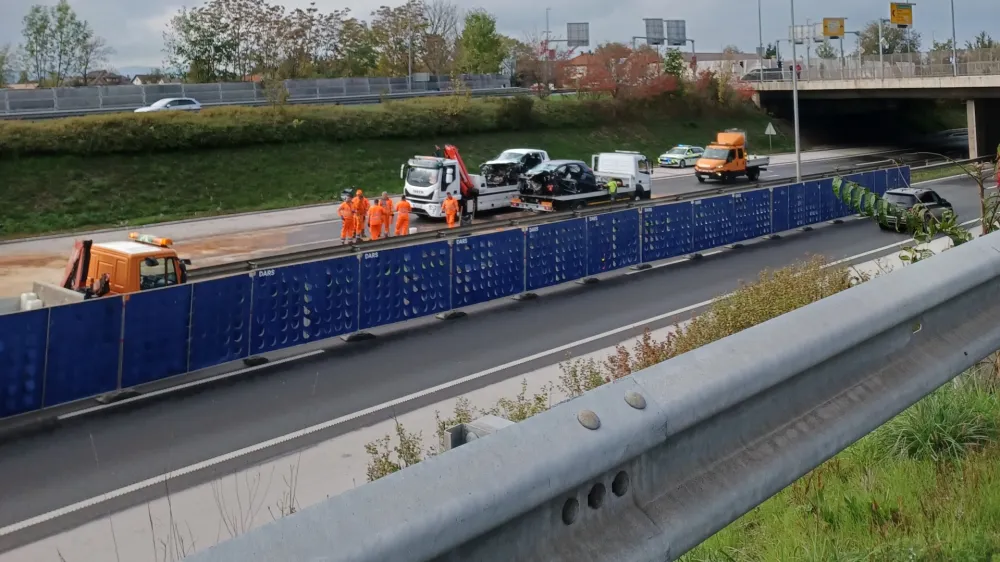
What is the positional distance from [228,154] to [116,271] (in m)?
27.1

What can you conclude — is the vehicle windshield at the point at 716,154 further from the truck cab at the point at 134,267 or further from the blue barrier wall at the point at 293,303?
the truck cab at the point at 134,267

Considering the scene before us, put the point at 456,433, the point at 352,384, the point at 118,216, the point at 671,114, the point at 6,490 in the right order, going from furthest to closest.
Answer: the point at 671,114, the point at 118,216, the point at 352,384, the point at 6,490, the point at 456,433

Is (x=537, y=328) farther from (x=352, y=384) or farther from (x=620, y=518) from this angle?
(x=620, y=518)

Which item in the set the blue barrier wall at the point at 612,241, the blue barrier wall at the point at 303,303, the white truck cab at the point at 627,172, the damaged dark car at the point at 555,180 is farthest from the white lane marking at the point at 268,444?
the white truck cab at the point at 627,172

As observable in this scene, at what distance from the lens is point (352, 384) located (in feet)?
49.5

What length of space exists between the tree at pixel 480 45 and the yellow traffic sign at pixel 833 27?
1105 inches

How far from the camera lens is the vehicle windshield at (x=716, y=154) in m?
46.3

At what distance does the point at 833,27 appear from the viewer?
83438mm

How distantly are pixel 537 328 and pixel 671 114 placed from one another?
178ft

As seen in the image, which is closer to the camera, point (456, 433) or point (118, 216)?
point (456, 433)

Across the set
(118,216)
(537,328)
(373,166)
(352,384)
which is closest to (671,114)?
(373,166)

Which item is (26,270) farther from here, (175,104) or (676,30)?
(676,30)

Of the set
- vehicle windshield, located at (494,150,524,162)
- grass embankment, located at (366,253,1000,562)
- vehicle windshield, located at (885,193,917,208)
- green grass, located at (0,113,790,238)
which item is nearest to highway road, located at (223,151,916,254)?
vehicle windshield, located at (494,150,524,162)

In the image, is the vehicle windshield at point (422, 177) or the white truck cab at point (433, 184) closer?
the white truck cab at point (433, 184)
